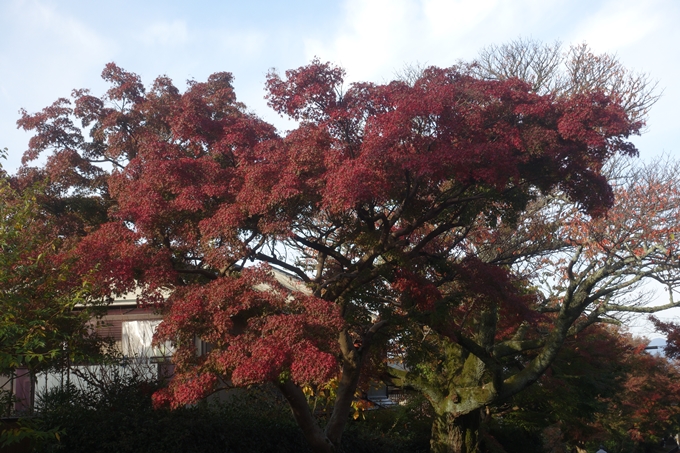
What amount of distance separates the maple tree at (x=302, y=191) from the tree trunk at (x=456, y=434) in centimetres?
400

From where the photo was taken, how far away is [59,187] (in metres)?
12.9

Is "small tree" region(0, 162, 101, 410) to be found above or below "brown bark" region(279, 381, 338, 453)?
above

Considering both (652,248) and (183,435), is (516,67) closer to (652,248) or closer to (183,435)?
(652,248)

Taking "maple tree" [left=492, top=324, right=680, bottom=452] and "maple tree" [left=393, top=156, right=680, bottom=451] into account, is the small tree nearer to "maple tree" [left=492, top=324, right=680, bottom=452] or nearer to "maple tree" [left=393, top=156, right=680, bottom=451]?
"maple tree" [left=393, top=156, right=680, bottom=451]

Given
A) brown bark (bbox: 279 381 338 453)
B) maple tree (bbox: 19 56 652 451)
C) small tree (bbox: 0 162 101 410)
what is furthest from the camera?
brown bark (bbox: 279 381 338 453)

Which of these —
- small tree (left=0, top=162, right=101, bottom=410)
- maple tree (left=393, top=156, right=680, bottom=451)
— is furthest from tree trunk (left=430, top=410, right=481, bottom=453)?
small tree (left=0, top=162, right=101, bottom=410)

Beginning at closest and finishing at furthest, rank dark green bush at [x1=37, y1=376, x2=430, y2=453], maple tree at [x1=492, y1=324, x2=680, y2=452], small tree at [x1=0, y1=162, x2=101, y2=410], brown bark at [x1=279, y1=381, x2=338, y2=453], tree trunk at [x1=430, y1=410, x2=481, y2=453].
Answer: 1. small tree at [x1=0, y1=162, x2=101, y2=410]
2. dark green bush at [x1=37, y1=376, x2=430, y2=453]
3. brown bark at [x1=279, y1=381, x2=338, y2=453]
4. tree trunk at [x1=430, y1=410, x2=481, y2=453]
5. maple tree at [x1=492, y1=324, x2=680, y2=452]

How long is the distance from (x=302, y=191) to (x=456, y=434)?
872cm

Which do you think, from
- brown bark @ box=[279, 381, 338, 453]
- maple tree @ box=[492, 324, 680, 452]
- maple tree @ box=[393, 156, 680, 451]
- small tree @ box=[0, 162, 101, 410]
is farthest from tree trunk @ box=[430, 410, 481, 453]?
small tree @ box=[0, 162, 101, 410]

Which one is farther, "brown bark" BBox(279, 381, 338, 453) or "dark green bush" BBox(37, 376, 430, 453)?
"brown bark" BBox(279, 381, 338, 453)

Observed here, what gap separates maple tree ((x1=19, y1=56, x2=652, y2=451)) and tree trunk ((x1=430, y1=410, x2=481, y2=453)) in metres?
4.00

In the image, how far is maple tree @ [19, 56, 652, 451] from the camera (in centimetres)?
953

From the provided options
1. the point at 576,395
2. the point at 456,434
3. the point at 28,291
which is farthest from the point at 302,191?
the point at 576,395

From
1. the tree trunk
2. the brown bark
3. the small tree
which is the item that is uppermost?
the small tree
